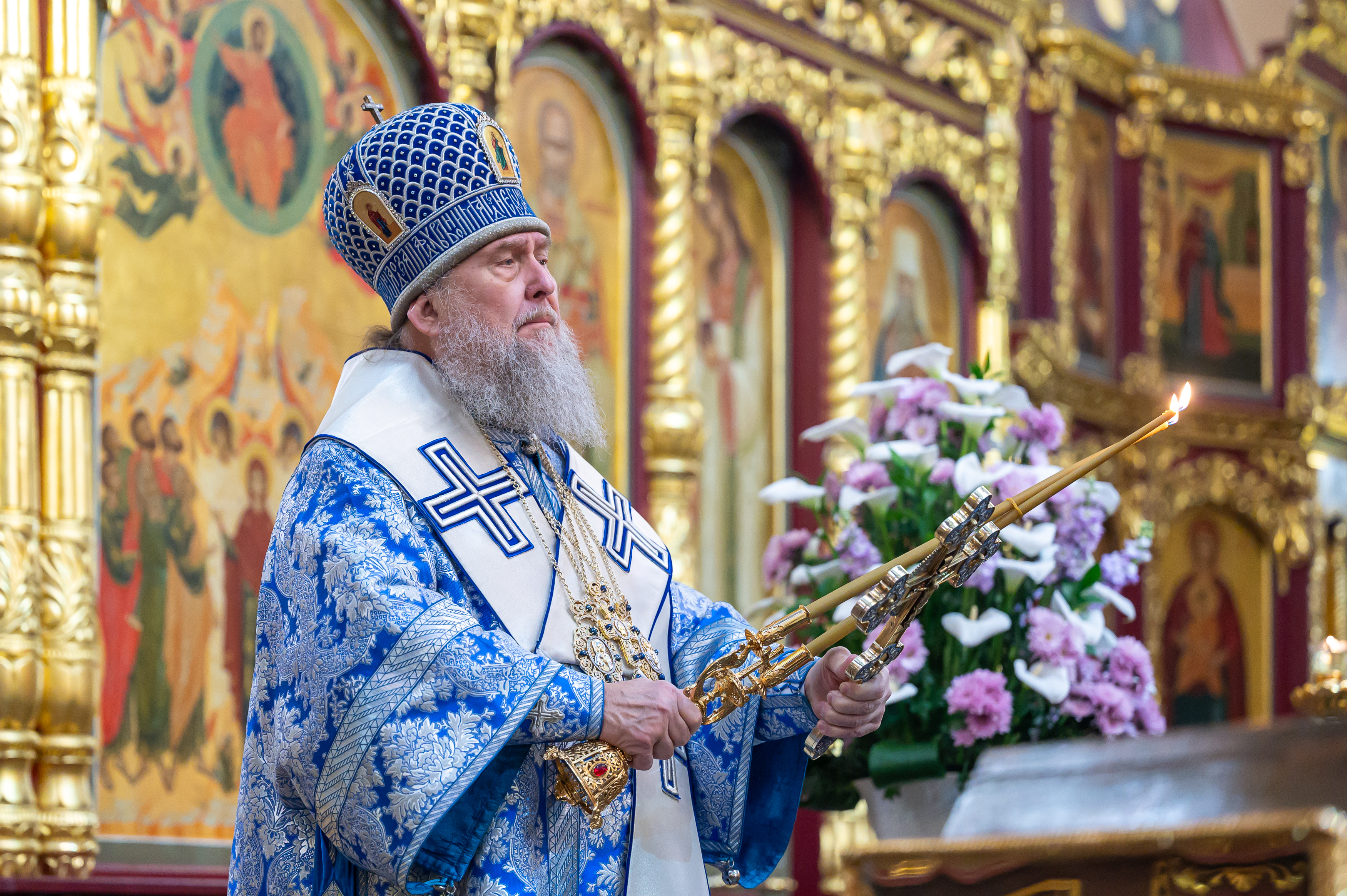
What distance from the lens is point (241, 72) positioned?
5.51 metres

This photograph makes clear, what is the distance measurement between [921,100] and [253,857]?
643cm

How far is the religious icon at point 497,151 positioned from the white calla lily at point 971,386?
132 centimetres

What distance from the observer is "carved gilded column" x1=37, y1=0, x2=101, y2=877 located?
4648mm

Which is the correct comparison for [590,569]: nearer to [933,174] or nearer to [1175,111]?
[933,174]

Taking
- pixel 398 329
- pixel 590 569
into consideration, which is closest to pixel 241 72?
pixel 398 329

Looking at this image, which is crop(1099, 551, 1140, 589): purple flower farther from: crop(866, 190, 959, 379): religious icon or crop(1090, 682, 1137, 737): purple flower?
crop(866, 190, 959, 379): religious icon

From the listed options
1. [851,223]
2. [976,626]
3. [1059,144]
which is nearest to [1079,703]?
[976,626]

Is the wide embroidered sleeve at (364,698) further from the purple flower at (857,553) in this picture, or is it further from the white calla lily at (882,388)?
the white calla lily at (882,388)

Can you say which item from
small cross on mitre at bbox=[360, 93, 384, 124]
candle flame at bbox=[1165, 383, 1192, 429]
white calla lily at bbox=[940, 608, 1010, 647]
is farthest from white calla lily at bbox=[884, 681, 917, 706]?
small cross on mitre at bbox=[360, 93, 384, 124]

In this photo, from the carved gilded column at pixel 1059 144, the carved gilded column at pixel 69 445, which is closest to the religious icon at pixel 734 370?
the carved gilded column at pixel 1059 144

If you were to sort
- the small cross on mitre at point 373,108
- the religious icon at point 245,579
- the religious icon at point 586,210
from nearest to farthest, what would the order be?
the small cross on mitre at point 373,108
the religious icon at point 245,579
the religious icon at point 586,210

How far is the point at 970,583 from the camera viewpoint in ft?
12.7

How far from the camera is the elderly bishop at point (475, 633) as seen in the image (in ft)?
8.45

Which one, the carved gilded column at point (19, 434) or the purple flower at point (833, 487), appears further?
the carved gilded column at point (19, 434)
